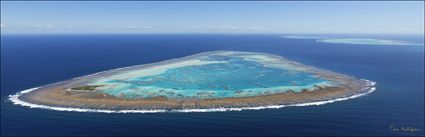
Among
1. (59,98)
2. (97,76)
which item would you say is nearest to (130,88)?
(59,98)

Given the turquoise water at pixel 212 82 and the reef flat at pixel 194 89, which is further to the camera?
the turquoise water at pixel 212 82

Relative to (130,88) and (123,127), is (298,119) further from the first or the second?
(130,88)

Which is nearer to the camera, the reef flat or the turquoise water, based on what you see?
the reef flat

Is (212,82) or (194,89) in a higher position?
(212,82)

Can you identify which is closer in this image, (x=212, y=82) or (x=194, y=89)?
(x=194, y=89)
